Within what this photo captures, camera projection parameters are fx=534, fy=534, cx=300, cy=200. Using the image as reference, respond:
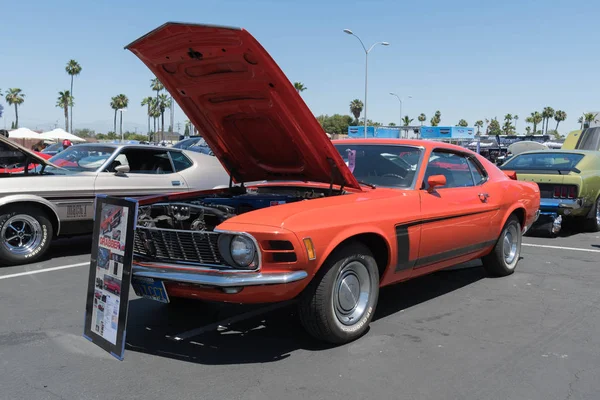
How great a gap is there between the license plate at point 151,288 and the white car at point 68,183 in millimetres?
3319

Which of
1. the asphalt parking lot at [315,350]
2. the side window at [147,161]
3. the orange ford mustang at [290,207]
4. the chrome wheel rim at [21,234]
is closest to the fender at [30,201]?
the chrome wheel rim at [21,234]

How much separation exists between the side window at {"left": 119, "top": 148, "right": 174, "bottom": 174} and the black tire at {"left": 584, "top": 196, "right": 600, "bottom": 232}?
7101mm

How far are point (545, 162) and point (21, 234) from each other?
8.45 metres

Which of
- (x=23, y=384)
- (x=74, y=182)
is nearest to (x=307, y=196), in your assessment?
(x=23, y=384)

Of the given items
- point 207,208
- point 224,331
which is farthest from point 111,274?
point 224,331

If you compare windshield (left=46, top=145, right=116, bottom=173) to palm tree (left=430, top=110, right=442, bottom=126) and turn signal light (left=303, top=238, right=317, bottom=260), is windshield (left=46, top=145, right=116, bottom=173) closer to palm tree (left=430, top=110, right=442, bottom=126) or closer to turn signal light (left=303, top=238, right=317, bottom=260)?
turn signal light (left=303, top=238, right=317, bottom=260)

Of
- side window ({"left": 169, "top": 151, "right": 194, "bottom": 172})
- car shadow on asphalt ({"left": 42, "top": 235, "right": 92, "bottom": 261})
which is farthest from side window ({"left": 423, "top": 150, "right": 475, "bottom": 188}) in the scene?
car shadow on asphalt ({"left": 42, "top": 235, "right": 92, "bottom": 261})

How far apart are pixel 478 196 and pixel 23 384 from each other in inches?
163

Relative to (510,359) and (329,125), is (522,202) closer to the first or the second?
(510,359)

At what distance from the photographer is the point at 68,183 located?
6.69 meters

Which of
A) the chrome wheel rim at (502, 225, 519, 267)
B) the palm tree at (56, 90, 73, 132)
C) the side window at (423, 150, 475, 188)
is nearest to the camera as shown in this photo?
the side window at (423, 150, 475, 188)

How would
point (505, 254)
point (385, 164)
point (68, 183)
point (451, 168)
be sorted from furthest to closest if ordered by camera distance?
point (68, 183)
point (505, 254)
point (451, 168)
point (385, 164)

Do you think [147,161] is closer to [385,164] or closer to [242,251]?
[385,164]

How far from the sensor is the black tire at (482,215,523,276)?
228 inches
